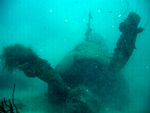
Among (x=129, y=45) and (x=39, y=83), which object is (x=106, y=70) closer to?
(x=129, y=45)

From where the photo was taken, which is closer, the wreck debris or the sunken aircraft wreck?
the sunken aircraft wreck

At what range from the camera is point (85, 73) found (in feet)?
24.6

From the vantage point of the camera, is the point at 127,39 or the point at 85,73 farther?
the point at 85,73

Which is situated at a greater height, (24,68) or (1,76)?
(1,76)

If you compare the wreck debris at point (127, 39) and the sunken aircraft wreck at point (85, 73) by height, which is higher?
the wreck debris at point (127, 39)

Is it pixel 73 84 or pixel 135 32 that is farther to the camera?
pixel 73 84

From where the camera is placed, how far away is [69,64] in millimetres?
7930

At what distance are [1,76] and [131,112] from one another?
50.8 ft

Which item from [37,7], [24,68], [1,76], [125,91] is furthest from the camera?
[37,7]

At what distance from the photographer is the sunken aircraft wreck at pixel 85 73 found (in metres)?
5.70

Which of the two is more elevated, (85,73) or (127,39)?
(127,39)

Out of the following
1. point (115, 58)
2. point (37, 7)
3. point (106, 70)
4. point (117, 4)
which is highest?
point (117, 4)

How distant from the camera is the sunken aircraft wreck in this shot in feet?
18.7

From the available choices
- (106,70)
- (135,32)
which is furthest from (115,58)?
(135,32)
